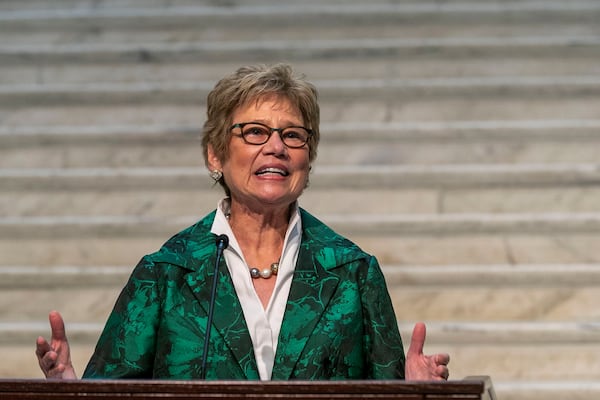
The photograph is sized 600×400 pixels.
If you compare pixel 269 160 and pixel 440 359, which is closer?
pixel 440 359

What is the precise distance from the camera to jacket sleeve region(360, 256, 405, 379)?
2217 millimetres

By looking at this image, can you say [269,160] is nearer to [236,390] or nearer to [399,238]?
[236,390]

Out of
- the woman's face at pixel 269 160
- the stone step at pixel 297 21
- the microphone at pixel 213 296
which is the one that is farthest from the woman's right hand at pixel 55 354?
the stone step at pixel 297 21

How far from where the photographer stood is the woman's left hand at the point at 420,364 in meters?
2.11

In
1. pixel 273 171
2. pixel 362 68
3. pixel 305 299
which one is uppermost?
pixel 362 68

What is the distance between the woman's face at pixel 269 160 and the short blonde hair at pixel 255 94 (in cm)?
1

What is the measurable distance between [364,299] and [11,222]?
8.76 ft

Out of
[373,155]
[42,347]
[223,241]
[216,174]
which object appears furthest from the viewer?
[373,155]

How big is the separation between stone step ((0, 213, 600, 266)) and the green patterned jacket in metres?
2.19

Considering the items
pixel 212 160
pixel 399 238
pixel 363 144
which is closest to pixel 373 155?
pixel 363 144

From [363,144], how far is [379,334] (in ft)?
8.77

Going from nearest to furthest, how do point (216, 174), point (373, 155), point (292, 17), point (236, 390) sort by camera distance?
point (236, 390) → point (216, 174) → point (373, 155) → point (292, 17)

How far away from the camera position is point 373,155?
482 cm

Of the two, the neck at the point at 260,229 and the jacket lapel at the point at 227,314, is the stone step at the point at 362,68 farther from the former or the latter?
the jacket lapel at the point at 227,314
